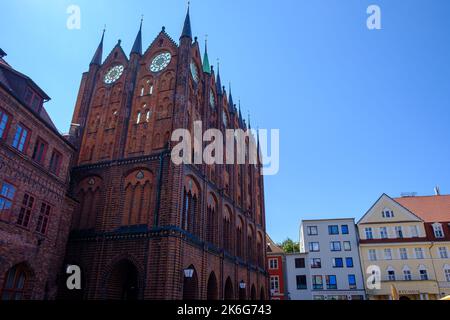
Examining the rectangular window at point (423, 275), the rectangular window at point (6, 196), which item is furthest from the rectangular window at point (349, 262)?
the rectangular window at point (6, 196)

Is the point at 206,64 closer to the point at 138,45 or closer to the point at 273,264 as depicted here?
the point at 138,45

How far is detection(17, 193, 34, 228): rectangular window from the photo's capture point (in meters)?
16.3

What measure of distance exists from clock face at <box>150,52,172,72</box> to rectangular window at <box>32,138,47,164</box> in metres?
11.8

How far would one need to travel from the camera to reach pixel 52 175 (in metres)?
18.7

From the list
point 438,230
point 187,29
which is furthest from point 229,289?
point 438,230

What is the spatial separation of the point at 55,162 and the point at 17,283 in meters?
6.69

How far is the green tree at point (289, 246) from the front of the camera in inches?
3049

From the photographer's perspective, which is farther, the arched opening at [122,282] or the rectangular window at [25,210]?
the arched opening at [122,282]

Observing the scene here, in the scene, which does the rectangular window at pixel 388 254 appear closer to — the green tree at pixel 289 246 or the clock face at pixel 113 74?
the green tree at pixel 289 246

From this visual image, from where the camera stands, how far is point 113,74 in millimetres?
29344

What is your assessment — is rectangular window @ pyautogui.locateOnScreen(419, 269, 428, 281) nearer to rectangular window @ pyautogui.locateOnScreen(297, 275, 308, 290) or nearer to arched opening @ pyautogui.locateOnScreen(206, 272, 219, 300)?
rectangular window @ pyautogui.locateOnScreen(297, 275, 308, 290)

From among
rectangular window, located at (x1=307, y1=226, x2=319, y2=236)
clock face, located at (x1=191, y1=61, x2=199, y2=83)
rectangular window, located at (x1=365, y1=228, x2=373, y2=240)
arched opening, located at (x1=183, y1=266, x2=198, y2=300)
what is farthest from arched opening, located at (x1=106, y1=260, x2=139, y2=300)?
rectangular window, located at (x1=365, y1=228, x2=373, y2=240)
